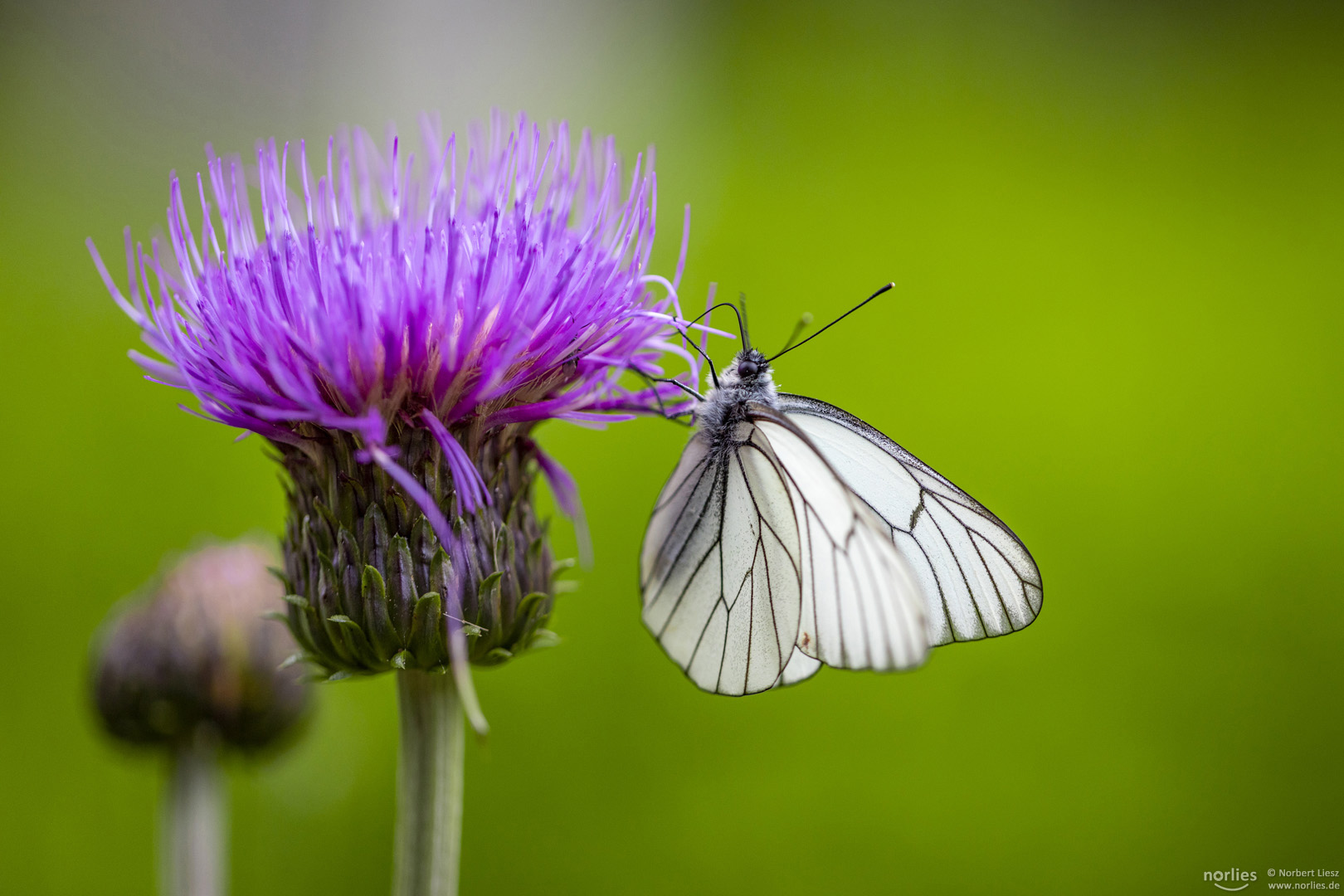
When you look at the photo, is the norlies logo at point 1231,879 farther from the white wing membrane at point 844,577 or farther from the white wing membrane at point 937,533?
the white wing membrane at point 844,577

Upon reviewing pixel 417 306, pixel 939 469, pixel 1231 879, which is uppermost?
pixel 417 306

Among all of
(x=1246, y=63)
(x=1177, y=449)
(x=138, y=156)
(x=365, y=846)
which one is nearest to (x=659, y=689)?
(x=365, y=846)

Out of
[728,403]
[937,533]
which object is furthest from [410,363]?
[937,533]

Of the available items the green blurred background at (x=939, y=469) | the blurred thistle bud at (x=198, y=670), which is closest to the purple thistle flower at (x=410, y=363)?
the blurred thistle bud at (x=198, y=670)

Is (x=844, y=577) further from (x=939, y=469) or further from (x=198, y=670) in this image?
(x=939, y=469)

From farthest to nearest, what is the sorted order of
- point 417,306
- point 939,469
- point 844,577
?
point 939,469 < point 844,577 < point 417,306

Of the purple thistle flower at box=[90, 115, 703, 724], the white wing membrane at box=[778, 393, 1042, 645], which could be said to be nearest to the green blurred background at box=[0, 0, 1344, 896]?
the white wing membrane at box=[778, 393, 1042, 645]

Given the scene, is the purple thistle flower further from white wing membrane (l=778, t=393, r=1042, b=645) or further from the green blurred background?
the green blurred background
